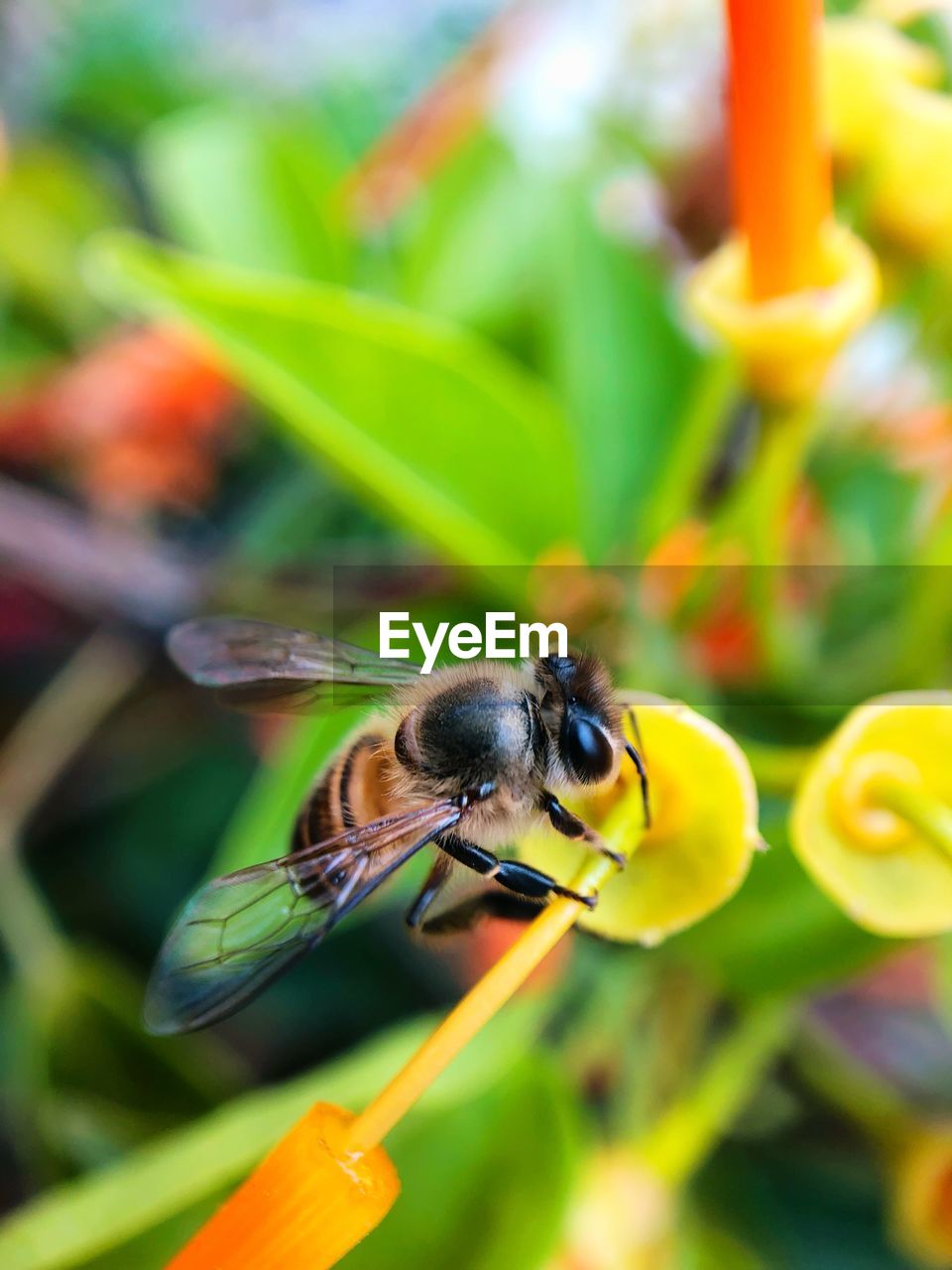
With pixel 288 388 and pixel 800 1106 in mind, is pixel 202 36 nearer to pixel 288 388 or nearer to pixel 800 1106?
pixel 288 388

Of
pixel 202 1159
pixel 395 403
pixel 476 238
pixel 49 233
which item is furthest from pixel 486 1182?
pixel 49 233

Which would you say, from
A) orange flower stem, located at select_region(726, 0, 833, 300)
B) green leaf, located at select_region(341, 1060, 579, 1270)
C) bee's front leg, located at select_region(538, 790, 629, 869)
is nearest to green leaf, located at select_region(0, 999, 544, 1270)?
green leaf, located at select_region(341, 1060, 579, 1270)

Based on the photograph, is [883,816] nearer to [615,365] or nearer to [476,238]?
[615,365]

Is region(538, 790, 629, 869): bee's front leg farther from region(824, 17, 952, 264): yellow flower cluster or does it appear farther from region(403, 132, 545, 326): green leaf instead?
region(403, 132, 545, 326): green leaf

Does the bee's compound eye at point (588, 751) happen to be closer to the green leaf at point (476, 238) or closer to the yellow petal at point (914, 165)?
the yellow petal at point (914, 165)

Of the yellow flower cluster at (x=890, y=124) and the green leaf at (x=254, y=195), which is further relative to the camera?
the green leaf at (x=254, y=195)

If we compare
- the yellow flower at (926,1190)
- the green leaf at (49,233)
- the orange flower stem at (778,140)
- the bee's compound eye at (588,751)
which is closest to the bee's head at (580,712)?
the bee's compound eye at (588,751)

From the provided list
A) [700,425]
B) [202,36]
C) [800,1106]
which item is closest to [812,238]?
[700,425]
